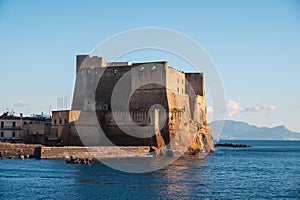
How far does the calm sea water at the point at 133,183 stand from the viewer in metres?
23.8

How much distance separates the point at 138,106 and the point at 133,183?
2725cm

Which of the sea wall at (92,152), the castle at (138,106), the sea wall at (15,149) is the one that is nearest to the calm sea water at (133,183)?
the sea wall at (92,152)

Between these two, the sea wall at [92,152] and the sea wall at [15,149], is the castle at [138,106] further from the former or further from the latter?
the sea wall at [15,149]

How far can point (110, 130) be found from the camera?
169 feet

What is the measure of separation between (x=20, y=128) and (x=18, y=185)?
26709 mm

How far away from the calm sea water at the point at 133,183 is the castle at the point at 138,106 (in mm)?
12779

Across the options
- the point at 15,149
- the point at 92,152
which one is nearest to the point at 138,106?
the point at 92,152

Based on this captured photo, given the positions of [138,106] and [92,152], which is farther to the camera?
[138,106]

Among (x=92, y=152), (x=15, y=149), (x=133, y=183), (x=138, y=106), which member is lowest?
(x=133, y=183)

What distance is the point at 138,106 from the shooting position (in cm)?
5491

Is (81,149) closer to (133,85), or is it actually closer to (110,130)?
(110,130)

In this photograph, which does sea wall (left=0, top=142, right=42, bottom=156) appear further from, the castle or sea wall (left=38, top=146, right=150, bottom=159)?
the castle

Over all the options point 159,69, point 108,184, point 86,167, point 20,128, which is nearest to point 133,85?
point 159,69

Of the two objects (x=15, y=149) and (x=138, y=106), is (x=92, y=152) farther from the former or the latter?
(x=138, y=106)
